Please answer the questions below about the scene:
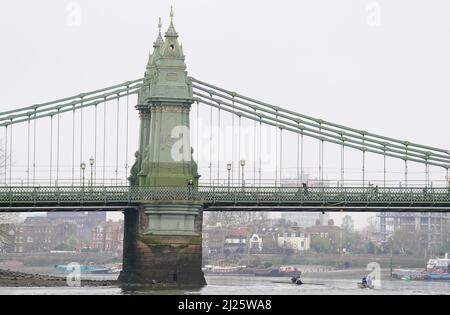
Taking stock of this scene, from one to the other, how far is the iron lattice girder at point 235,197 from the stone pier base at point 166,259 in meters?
2.37

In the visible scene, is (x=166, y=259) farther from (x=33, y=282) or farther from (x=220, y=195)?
(x=33, y=282)

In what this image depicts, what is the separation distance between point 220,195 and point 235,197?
1.63 metres


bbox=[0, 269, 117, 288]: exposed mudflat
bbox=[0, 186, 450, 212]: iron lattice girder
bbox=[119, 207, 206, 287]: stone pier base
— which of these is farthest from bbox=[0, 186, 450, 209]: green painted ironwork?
bbox=[0, 269, 117, 288]: exposed mudflat

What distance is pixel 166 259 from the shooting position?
157m

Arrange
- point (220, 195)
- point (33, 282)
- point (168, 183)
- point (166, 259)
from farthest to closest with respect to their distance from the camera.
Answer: point (33, 282) → point (220, 195) → point (168, 183) → point (166, 259)

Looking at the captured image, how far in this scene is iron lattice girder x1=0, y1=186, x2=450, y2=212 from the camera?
156375 mm

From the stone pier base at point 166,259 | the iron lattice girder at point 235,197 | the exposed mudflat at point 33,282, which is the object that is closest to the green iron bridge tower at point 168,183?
the stone pier base at point 166,259

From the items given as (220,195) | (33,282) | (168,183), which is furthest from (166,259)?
(33,282)

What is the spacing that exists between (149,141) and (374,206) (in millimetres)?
20339

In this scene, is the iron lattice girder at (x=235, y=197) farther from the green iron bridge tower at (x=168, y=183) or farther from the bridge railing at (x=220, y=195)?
the green iron bridge tower at (x=168, y=183)

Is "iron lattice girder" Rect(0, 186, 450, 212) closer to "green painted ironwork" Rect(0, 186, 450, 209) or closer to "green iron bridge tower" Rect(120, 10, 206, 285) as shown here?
"green painted ironwork" Rect(0, 186, 450, 209)

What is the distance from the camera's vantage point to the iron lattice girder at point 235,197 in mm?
156375

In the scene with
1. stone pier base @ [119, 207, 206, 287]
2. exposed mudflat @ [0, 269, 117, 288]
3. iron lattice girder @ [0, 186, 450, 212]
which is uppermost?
iron lattice girder @ [0, 186, 450, 212]
